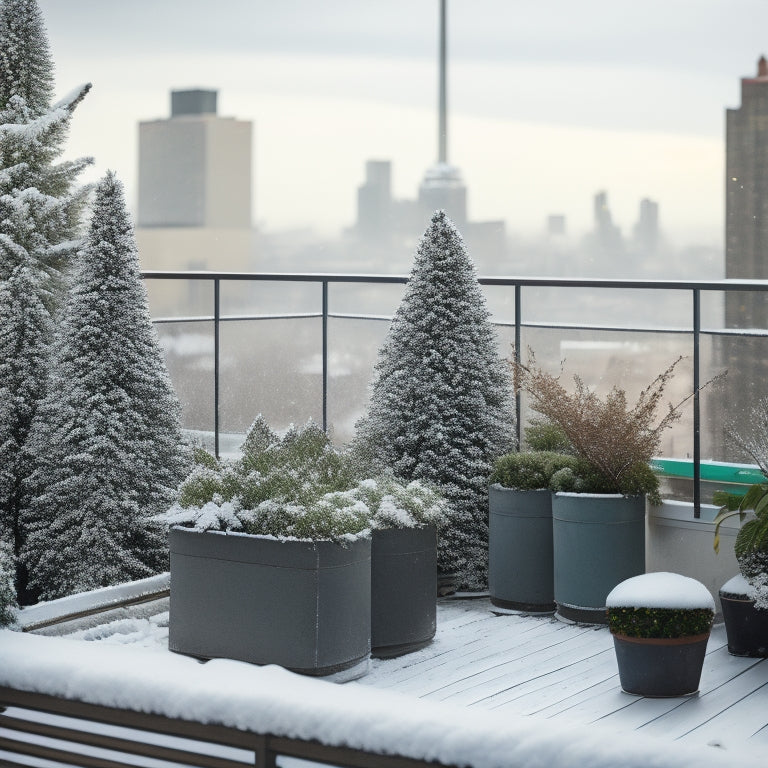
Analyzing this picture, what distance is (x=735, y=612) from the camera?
398 centimetres

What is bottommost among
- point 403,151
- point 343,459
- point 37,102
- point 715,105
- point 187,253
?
point 343,459

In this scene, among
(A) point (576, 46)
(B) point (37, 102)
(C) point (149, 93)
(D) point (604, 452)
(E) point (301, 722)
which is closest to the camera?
(E) point (301, 722)

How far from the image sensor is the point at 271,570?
356 cm

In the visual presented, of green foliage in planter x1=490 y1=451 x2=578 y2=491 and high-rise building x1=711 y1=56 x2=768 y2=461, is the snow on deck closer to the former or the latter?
green foliage in planter x1=490 y1=451 x2=578 y2=491

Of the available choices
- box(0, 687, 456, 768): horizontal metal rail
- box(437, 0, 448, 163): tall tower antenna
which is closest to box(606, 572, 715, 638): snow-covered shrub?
box(0, 687, 456, 768): horizontal metal rail

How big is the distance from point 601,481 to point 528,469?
34cm

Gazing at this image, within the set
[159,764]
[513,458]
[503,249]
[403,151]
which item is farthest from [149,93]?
[159,764]

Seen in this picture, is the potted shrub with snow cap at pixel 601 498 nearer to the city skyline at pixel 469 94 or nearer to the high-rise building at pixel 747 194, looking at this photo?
the city skyline at pixel 469 94

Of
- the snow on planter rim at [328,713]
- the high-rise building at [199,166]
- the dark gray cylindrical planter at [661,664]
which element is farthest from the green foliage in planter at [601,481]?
the high-rise building at [199,166]

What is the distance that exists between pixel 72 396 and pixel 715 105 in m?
42.8

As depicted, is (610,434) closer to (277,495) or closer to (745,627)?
(745,627)

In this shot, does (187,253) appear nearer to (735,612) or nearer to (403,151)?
(403,151)

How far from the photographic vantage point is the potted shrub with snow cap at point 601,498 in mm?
4391

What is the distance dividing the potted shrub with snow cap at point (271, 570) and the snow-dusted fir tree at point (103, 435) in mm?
1346
